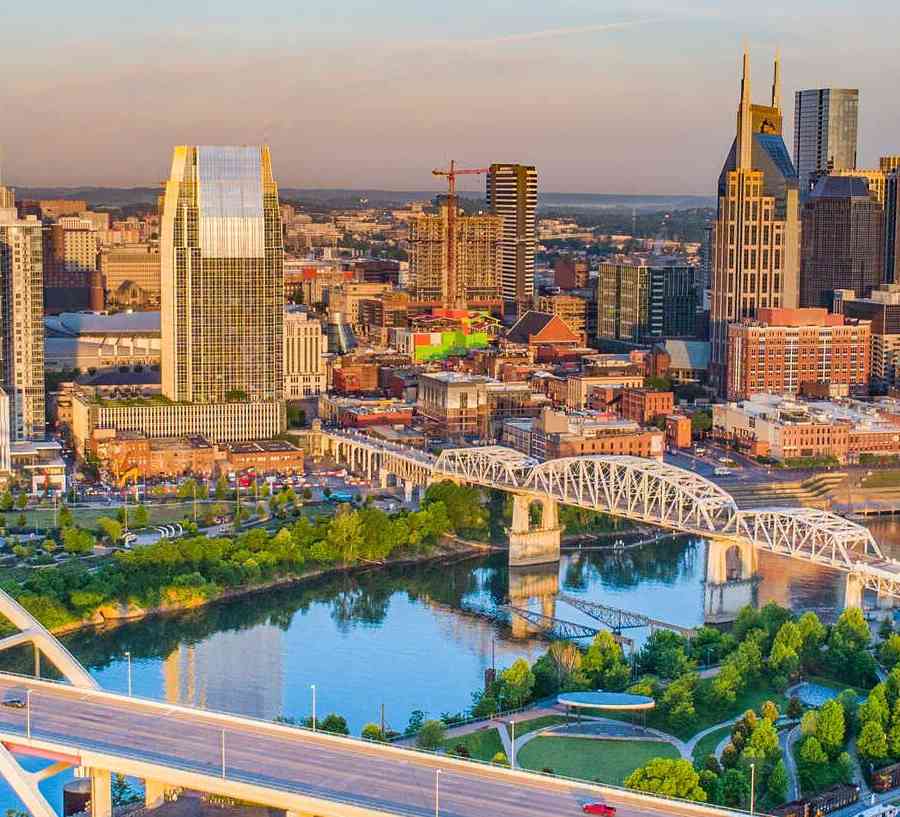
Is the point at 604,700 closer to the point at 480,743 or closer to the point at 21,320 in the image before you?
the point at 480,743

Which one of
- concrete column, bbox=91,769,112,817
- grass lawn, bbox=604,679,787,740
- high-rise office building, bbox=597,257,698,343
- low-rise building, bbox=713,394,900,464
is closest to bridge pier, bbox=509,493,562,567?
low-rise building, bbox=713,394,900,464

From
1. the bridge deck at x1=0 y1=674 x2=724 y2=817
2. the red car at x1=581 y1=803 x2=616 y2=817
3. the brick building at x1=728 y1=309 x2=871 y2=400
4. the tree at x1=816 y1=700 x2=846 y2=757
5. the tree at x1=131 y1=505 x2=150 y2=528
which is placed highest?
the brick building at x1=728 y1=309 x2=871 y2=400

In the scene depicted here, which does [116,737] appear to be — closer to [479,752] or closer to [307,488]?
[479,752]

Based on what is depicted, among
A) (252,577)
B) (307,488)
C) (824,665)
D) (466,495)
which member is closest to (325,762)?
(824,665)

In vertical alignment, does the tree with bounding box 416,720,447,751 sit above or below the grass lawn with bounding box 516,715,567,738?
above

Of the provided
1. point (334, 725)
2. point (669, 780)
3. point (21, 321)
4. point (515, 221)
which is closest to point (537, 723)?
point (334, 725)

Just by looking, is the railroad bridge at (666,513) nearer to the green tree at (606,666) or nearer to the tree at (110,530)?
the green tree at (606,666)

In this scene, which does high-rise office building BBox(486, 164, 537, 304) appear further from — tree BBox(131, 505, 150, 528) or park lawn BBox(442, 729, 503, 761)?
park lawn BBox(442, 729, 503, 761)
